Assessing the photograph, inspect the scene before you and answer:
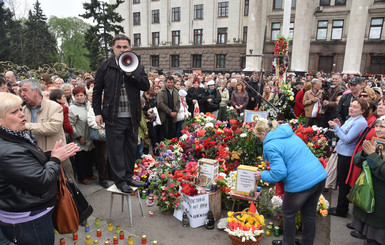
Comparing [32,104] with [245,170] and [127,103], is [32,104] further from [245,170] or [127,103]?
[245,170]

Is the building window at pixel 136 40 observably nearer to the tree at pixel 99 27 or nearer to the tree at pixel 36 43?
the tree at pixel 99 27

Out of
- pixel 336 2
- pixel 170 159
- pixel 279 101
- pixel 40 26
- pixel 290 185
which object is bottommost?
pixel 170 159

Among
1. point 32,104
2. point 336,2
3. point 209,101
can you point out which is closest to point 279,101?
point 209,101

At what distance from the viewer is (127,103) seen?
3.49m

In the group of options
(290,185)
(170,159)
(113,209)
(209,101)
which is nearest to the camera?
(290,185)

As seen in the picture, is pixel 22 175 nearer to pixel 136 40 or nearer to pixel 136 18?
pixel 136 40

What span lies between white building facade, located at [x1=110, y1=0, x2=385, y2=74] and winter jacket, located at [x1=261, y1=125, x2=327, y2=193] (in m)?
19.6

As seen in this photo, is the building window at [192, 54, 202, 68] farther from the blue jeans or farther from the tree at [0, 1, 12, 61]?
the blue jeans

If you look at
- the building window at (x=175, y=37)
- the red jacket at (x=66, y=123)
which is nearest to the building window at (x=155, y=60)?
the building window at (x=175, y=37)

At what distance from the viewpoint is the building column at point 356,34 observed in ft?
71.3

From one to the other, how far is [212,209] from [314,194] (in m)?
1.55

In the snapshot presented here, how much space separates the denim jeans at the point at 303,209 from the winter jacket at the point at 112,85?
2285mm

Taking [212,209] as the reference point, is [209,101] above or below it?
above

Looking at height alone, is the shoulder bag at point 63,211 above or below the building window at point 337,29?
below
